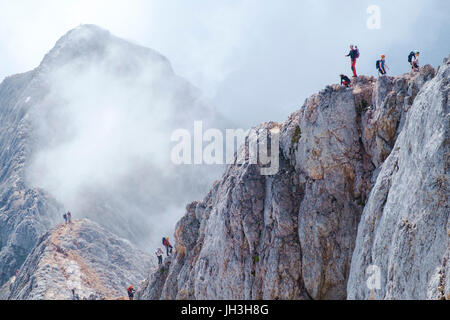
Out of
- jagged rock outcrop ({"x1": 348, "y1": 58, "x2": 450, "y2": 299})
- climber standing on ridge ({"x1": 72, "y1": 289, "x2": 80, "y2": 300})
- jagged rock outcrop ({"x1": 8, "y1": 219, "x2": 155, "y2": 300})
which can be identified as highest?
jagged rock outcrop ({"x1": 8, "y1": 219, "x2": 155, "y2": 300})

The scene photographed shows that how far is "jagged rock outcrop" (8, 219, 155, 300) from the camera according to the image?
62.6 m

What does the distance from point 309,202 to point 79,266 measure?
50108mm

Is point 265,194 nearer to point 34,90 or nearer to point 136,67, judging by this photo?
point 34,90

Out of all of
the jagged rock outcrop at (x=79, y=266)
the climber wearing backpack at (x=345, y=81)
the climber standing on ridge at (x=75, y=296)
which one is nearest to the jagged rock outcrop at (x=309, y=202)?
the climber wearing backpack at (x=345, y=81)

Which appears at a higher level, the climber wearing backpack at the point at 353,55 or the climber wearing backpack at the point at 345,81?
the climber wearing backpack at the point at 353,55

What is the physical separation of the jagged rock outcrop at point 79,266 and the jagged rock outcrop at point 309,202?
31.4 meters

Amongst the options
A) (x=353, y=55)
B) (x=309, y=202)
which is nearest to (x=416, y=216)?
(x=309, y=202)

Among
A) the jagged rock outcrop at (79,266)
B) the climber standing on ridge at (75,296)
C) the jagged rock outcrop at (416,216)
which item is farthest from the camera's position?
the jagged rock outcrop at (79,266)

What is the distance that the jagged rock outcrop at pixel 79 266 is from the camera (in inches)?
2466

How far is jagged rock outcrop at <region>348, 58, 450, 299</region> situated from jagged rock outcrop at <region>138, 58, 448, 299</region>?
451 centimetres

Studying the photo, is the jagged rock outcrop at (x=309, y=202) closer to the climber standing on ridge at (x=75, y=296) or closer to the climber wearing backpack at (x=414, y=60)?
the climber wearing backpack at (x=414, y=60)

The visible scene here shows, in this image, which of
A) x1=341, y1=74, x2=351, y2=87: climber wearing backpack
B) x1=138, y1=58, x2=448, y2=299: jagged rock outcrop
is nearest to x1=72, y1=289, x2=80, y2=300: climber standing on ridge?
x1=138, y1=58, x2=448, y2=299: jagged rock outcrop

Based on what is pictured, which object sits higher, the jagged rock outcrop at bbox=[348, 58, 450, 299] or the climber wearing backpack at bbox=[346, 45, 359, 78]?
the climber wearing backpack at bbox=[346, 45, 359, 78]

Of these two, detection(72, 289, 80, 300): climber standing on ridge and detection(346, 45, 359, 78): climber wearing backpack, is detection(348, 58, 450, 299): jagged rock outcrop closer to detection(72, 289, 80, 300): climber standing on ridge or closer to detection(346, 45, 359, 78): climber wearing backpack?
detection(346, 45, 359, 78): climber wearing backpack
